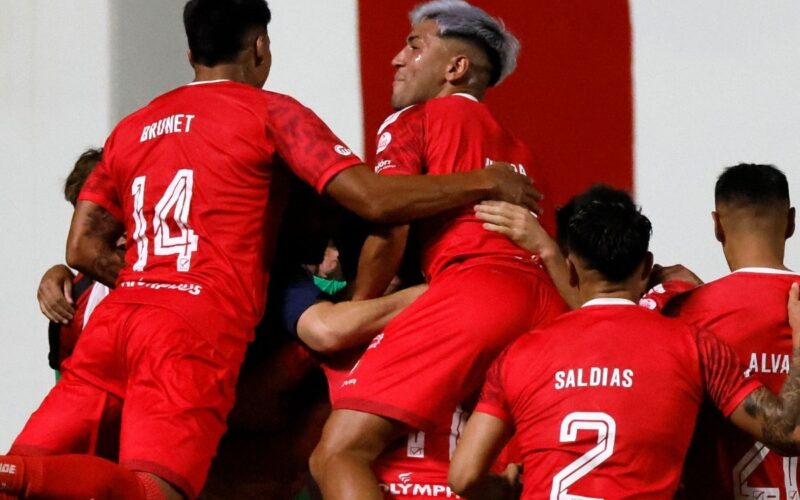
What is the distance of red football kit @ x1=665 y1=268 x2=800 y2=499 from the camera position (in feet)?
11.3

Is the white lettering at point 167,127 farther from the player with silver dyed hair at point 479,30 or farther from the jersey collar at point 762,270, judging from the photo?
the jersey collar at point 762,270

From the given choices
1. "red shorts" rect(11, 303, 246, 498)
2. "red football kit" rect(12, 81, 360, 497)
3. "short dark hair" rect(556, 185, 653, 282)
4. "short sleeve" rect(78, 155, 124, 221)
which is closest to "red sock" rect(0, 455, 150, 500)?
"red shorts" rect(11, 303, 246, 498)

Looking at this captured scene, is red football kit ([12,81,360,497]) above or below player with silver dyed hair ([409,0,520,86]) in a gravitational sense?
below

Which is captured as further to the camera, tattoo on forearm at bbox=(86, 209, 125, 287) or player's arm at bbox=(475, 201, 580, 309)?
tattoo on forearm at bbox=(86, 209, 125, 287)

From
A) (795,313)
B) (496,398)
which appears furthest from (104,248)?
(795,313)

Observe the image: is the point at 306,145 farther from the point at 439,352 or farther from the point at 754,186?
the point at 754,186

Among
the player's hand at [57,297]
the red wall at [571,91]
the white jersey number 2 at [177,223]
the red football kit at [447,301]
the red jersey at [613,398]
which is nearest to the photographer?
the red jersey at [613,398]

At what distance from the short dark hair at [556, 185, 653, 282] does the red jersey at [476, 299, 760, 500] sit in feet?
0.32

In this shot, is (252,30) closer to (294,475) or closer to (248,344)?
(248,344)

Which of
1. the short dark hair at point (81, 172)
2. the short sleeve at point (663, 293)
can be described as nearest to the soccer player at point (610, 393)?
the short sleeve at point (663, 293)

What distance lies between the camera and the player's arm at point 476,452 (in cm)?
321

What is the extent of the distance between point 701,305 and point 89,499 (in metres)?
1.54

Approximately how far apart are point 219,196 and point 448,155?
62 cm

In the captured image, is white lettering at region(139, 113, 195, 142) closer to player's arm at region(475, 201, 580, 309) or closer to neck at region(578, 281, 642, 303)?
player's arm at region(475, 201, 580, 309)
